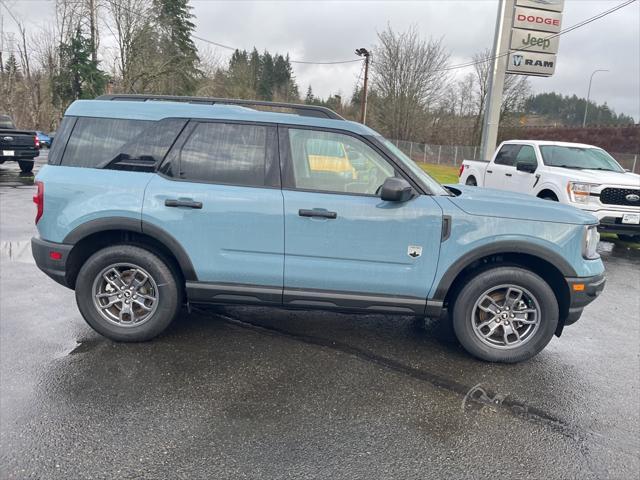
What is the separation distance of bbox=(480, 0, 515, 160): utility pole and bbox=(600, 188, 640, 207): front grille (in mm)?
8369

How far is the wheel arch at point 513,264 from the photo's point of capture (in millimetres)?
3615

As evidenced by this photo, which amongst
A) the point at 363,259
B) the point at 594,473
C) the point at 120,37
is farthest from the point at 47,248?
the point at 120,37

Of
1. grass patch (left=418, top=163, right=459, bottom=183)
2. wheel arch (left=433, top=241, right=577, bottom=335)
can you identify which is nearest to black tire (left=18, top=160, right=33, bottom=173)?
grass patch (left=418, top=163, right=459, bottom=183)

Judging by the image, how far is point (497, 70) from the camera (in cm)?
1661

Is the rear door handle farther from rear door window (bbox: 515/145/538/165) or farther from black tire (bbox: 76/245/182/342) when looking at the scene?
rear door window (bbox: 515/145/538/165)

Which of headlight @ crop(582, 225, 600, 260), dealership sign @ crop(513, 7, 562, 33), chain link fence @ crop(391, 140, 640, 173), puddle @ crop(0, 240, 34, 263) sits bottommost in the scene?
puddle @ crop(0, 240, 34, 263)

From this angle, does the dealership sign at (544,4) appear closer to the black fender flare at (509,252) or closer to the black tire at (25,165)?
the black fender flare at (509,252)

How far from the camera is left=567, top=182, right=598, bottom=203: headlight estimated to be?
822 cm

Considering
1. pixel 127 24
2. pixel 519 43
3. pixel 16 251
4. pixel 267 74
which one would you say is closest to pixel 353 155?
pixel 16 251

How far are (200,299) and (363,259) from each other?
4.61ft

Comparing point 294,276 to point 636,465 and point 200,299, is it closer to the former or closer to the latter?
point 200,299

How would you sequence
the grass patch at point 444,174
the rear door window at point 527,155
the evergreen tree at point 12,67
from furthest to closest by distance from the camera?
the evergreen tree at point 12,67
the grass patch at point 444,174
the rear door window at point 527,155

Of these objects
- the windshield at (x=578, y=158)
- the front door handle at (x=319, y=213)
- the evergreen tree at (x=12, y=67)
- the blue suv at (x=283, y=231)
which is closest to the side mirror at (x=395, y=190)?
the blue suv at (x=283, y=231)

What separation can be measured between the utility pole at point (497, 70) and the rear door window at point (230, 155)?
14.2 meters
